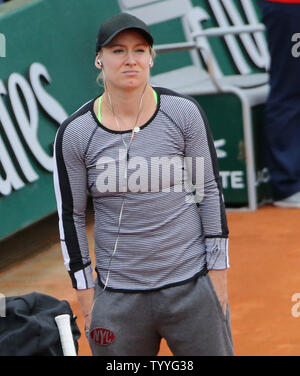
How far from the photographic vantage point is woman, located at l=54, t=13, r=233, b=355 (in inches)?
106

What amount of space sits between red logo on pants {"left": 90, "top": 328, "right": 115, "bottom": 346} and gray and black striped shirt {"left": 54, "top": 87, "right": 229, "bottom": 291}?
0.49 ft

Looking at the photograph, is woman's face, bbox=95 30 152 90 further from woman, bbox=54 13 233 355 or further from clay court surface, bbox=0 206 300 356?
clay court surface, bbox=0 206 300 356

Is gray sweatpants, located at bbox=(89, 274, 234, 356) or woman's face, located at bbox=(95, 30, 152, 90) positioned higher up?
woman's face, located at bbox=(95, 30, 152, 90)

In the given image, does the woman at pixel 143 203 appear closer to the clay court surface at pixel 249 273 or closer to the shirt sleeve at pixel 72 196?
the shirt sleeve at pixel 72 196

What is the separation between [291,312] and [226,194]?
2490mm

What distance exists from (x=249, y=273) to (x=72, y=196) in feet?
9.69

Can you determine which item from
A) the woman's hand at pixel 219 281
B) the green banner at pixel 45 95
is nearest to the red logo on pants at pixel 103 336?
the woman's hand at pixel 219 281

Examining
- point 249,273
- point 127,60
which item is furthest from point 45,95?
point 127,60

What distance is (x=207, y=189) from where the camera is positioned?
111 inches

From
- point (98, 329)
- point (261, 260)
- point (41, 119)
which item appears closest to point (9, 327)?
point (98, 329)

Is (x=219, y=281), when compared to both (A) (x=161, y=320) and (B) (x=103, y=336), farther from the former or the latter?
(B) (x=103, y=336)

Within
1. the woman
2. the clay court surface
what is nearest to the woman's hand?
the woman

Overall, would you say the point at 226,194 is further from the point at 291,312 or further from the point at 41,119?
the point at 291,312

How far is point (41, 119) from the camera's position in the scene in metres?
6.49
